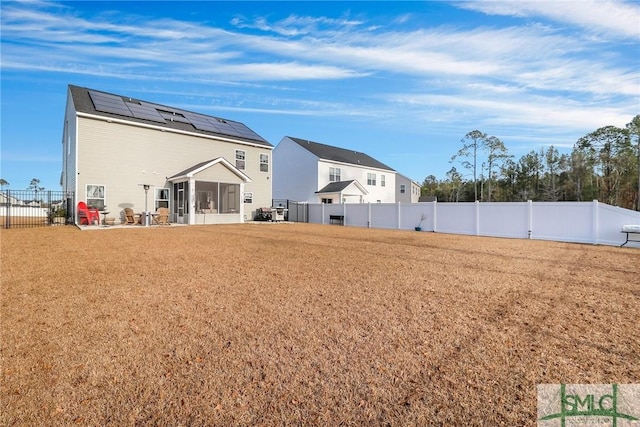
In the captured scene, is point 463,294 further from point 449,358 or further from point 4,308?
point 4,308

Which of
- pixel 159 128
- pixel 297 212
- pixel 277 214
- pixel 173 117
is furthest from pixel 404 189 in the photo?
pixel 159 128

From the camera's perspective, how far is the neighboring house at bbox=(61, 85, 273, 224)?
1620 cm

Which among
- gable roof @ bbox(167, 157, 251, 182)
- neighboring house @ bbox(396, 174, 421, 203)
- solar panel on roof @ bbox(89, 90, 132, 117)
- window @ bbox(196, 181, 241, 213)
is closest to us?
solar panel on roof @ bbox(89, 90, 132, 117)

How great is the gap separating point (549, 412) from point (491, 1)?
10339 millimetres

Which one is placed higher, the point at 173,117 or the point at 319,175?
the point at 173,117

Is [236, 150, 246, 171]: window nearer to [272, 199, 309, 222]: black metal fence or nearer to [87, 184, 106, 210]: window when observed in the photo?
[272, 199, 309, 222]: black metal fence

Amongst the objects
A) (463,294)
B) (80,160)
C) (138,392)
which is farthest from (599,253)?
(80,160)

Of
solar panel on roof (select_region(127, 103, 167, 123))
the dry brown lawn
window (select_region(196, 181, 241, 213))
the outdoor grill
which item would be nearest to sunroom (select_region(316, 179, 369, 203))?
the outdoor grill

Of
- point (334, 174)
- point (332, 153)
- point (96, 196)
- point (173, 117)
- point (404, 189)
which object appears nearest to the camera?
point (96, 196)

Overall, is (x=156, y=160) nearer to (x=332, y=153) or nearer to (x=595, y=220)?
(x=332, y=153)

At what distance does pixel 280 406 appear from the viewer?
2084 mm

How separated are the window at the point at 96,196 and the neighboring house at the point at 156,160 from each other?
0.04 metres

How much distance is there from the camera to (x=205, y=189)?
72.7 ft

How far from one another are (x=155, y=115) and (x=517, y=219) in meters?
21.6
